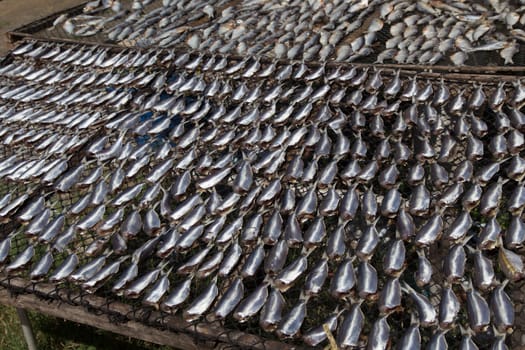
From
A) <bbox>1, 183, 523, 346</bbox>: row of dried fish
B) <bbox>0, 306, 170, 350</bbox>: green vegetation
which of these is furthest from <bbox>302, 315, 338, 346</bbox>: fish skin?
<bbox>0, 306, 170, 350</bbox>: green vegetation

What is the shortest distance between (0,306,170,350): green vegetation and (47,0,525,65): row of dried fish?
8.34 feet

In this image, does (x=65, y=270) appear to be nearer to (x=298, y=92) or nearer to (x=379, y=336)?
(x=379, y=336)

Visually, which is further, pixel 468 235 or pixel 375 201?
pixel 375 201

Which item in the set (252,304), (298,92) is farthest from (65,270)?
(298,92)

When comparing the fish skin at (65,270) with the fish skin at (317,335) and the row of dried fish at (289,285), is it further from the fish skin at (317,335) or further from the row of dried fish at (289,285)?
the fish skin at (317,335)

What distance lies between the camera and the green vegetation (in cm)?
369

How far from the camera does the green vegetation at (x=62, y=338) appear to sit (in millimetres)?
3686

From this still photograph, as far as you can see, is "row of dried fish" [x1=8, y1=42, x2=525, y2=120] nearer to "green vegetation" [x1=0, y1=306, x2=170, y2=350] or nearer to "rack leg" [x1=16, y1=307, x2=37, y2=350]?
"rack leg" [x1=16, y1=307, x2=37, y2=350]

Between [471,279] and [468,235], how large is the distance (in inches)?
11.9

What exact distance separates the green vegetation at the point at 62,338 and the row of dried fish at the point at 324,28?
100 inches

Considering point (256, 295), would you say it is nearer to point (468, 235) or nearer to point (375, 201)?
point (375, 201)

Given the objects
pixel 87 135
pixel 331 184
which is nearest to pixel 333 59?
pixel 331 184

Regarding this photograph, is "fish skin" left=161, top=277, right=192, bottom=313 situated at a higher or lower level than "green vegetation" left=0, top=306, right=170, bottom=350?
higher

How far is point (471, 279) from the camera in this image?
2164mm
